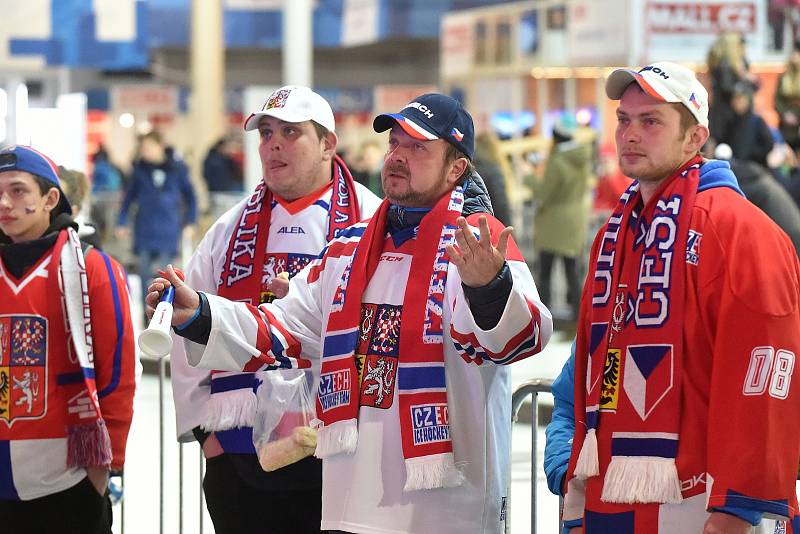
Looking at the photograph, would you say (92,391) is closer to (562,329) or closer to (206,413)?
(206,413)

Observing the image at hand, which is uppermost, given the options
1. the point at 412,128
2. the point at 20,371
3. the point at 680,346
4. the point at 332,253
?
the point at 412,128

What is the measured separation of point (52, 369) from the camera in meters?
4.44

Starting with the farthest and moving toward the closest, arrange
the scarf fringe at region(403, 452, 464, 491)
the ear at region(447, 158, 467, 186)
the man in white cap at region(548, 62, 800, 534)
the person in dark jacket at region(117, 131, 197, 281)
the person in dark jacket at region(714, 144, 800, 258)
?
1. the person in dark jacket at region(117, 131, 197, 281)
2. the person in dark jacket at region(714, 144, 800, 258)
3. the ear at region(447, 158, 467, 186)
4. the scarf fringe at region(403, 452, 464, 491)
5. the man in white cap at region(548, 62, 800, 534)

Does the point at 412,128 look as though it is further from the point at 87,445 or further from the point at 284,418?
the point at 87,445

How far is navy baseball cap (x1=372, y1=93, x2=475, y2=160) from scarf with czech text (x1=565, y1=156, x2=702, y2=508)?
55cm

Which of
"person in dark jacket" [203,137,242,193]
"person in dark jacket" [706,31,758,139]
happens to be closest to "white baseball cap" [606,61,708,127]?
"person in dark jacket" [706,31,758,139]

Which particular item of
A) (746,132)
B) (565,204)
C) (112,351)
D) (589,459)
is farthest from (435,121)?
(565,204)

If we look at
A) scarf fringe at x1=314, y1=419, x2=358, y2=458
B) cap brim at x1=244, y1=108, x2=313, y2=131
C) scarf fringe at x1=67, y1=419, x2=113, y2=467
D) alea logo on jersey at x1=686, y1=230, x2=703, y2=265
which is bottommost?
scarf fringe at x1=67, y1=419, x2=113, y2=467

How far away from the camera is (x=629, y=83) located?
337cm

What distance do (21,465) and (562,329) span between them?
847 centimetres

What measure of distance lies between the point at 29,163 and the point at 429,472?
1809 millimetres

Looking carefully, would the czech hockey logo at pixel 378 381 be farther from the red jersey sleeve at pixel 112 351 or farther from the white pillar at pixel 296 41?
the white pillar at pixel 296 41

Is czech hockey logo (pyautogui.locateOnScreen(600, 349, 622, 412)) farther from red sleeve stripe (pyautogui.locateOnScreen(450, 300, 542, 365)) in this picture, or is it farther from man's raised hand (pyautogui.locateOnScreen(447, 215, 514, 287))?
man's raised hand (pyautogui.locateOnScreen(447, 215, 514, 287))

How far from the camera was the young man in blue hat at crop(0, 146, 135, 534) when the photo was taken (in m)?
4.41
